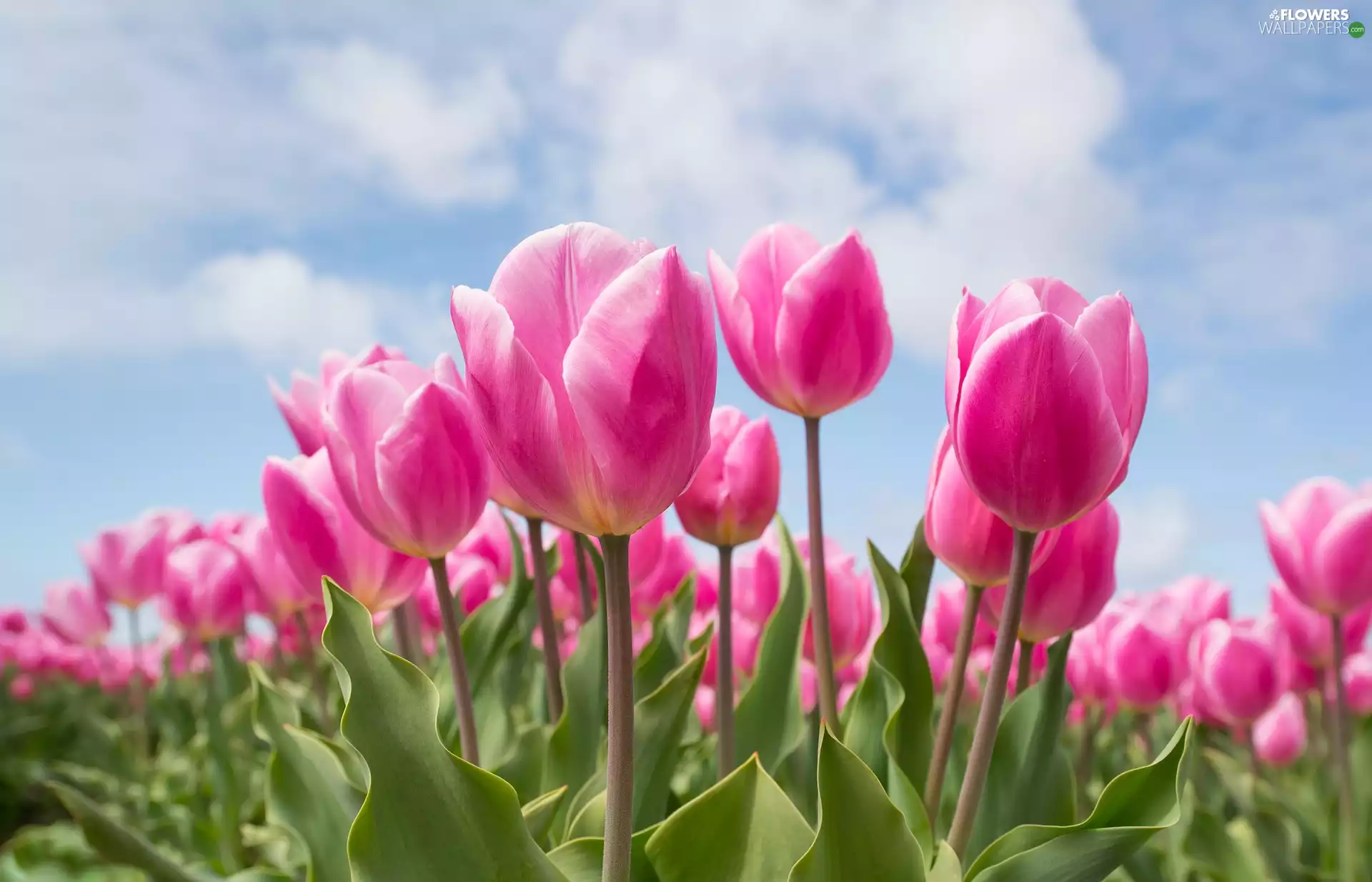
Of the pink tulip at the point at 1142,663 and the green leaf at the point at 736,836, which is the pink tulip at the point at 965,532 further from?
the pink tulip at the point at 1142,663

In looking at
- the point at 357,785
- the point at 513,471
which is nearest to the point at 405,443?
the point at 513,471

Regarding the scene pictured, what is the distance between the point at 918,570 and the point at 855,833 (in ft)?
1.47

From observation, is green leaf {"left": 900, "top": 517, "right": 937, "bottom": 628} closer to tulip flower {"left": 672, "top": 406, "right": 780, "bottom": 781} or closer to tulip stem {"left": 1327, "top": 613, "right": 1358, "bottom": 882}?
tulip flower {"left": 672, "top": 406, "right": 780, "bottom": 781}

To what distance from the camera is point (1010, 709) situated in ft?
3.90

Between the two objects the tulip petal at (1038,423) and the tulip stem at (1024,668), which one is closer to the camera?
the tulip petal at (1038,423)

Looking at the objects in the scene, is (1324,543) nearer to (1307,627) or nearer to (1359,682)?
(1307,627)

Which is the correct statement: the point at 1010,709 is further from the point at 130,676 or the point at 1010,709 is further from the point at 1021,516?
the point at 130,676

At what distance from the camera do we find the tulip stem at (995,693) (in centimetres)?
82

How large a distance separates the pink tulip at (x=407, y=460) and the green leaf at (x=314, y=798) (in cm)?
35

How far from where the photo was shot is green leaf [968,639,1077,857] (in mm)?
1138

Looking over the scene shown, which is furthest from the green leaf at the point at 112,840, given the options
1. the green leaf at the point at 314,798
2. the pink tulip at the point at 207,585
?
the pink tulip at the point at 207,585

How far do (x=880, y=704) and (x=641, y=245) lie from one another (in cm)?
64

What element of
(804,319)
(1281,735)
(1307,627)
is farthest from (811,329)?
(1281,735)

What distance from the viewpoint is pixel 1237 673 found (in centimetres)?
204
